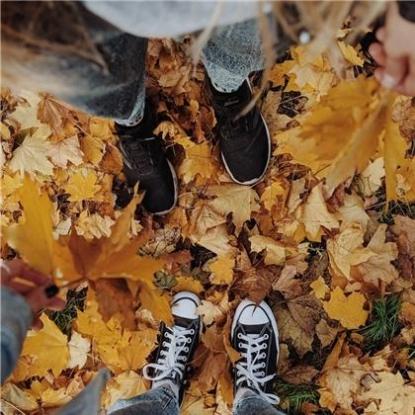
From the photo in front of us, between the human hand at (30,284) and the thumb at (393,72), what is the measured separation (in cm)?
61

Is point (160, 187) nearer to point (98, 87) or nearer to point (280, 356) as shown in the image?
point (280, 356)

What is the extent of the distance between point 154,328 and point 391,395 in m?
0.63

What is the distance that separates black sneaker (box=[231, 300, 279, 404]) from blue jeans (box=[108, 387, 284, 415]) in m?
0.08

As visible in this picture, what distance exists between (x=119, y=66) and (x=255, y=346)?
904mm

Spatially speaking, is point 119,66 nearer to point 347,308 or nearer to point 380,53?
point 380,53

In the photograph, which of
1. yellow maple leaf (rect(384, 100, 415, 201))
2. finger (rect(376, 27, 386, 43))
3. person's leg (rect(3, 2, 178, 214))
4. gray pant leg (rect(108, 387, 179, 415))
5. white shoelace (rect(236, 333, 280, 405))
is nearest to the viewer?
person's leg (rect(3, 2, 178, 214))

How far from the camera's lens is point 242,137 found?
5.05 feet

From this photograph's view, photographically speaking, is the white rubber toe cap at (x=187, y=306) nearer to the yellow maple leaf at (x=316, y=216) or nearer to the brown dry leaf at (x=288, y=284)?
the brown dry leaf at (x=288, y=284)

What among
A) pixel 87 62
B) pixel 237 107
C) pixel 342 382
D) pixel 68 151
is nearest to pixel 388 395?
pixel 342 382

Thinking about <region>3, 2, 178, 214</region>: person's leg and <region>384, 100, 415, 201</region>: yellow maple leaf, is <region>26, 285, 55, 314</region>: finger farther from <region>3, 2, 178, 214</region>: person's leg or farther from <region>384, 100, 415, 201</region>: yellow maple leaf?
<region>384, 100, 415, 201</region>: yellow maple leaf

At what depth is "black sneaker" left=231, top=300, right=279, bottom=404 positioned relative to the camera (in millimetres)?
1604

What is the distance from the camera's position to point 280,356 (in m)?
1.64

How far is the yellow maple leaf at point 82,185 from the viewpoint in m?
1.65

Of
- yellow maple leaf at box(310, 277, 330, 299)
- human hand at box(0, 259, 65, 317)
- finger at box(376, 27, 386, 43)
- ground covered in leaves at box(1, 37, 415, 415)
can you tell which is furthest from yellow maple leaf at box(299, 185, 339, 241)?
human hand at box(0, 259, 65, 317)
